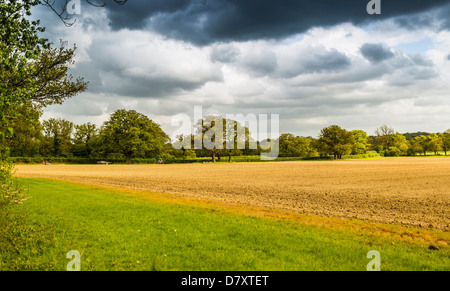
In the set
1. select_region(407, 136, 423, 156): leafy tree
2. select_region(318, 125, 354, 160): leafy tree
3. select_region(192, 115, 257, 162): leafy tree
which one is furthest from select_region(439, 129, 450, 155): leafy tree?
select_region(192, 115, 257, 162): leafy tree

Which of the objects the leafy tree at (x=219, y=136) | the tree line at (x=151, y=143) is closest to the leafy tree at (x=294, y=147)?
the tree line at (x=151, y=143)

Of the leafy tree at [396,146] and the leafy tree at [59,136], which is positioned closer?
the leafy tree at [59,136]

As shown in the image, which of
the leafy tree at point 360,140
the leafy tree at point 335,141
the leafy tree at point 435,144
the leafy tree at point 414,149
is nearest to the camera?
the leafy tree at point 335,141

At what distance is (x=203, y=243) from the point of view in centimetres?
805

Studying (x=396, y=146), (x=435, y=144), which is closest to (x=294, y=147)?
(x=396, y=146)

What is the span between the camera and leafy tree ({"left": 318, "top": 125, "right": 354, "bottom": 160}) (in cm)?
10344

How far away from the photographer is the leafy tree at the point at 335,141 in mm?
103438

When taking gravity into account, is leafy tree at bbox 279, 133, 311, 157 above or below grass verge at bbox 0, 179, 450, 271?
above

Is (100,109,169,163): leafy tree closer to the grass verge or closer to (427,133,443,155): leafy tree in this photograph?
the grass verge

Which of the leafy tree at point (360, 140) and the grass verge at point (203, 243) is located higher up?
the leafy tree at point (360, 140)

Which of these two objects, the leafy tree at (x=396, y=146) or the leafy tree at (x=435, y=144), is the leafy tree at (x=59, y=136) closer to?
the leafy tree at (x=396, y=146)
